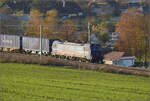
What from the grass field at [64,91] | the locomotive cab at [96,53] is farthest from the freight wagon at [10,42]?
the grass field at [64,91]

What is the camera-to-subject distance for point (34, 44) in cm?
3634

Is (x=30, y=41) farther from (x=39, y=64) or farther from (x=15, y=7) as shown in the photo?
(x=15, y=7)

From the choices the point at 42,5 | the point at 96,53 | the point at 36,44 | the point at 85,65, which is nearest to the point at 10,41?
the point at 36,44

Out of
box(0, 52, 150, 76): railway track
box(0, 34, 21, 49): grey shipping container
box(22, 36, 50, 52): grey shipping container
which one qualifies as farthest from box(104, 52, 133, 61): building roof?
box(0, 34, 21, 49): grey shipping container

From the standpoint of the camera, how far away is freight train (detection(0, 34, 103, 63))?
1206 inches

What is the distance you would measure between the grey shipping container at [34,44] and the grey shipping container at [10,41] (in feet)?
2.60

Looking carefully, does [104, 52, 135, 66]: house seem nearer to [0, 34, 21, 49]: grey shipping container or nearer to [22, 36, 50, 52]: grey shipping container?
[22, 36, 50, 52]: grey shipping container

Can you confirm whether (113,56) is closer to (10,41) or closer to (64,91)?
(10,41)

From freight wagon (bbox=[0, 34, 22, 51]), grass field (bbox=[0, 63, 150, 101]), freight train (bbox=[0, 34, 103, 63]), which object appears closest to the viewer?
grass field (bbox=[0, 63, 150, 101])

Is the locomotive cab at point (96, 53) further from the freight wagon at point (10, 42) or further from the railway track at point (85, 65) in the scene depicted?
the freight wagon at point (10, 42)

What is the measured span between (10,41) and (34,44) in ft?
13.4

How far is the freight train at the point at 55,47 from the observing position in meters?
30.6

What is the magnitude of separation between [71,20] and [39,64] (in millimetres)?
27263

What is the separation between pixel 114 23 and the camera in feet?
172
